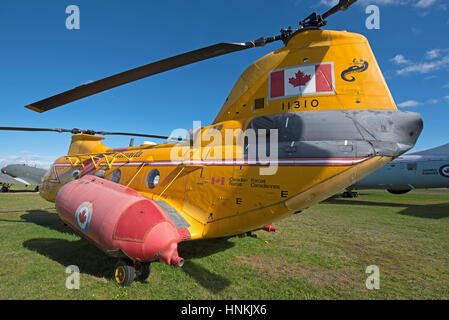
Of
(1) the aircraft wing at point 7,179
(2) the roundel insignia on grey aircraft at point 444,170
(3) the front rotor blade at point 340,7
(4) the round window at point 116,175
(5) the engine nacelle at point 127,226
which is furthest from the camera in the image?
(1) the aircraft wing at point 7,179

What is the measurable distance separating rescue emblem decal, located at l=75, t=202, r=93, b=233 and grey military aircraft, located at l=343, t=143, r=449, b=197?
20.4 meters

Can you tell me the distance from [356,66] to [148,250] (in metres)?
4.94

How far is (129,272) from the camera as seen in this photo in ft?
14.5

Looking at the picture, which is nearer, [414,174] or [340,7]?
[340,7]

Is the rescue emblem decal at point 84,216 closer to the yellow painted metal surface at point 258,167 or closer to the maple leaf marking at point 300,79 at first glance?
the yellow painted metal surface at point 258,167

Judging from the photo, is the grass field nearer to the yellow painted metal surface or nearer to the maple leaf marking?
the yellow painted metal surface

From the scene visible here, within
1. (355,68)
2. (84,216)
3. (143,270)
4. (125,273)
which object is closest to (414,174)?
(355,68)

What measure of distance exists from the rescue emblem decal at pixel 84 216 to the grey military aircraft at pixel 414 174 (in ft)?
67.0

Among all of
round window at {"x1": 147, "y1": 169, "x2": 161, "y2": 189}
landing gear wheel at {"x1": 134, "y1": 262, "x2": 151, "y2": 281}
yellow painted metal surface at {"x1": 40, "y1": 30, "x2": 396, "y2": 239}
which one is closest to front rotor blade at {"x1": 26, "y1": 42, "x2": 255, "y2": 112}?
yellow painted metal surface at {"x1": 40, "y1": 30, "x2": 396, "y2": 239}

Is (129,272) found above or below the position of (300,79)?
below

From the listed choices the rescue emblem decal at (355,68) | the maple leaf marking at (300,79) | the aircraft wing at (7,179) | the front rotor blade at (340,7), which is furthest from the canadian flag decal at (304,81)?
the aircraft wing at (7,179)

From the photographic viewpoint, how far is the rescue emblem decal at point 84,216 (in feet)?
15.3

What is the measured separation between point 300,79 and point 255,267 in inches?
166

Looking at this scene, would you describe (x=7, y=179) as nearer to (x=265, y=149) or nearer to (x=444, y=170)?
(x=265, y=149)
